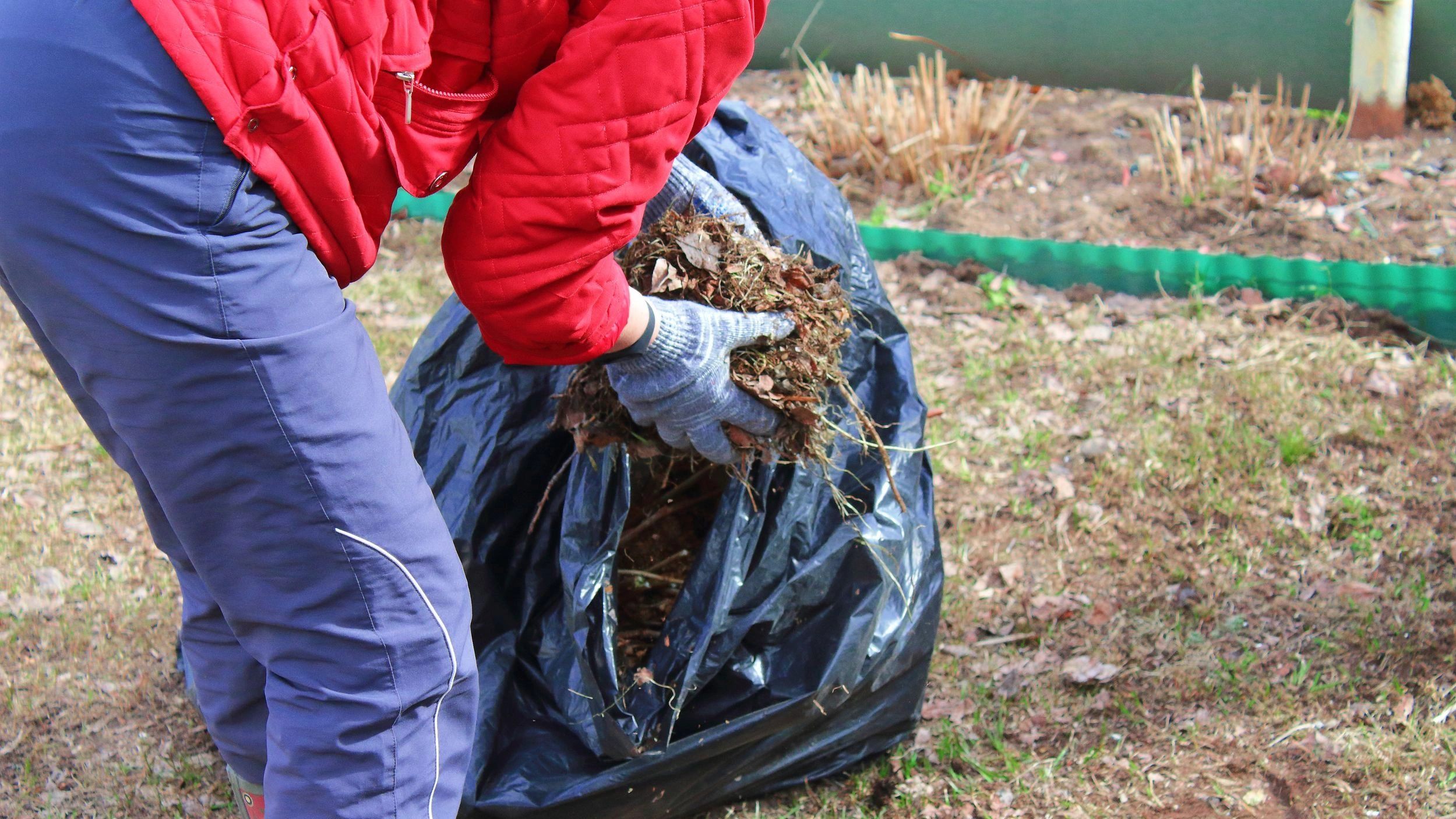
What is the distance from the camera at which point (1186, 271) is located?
3.42 meters

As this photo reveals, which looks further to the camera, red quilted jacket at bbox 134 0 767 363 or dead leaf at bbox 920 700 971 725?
dead leaf at bbox 920 700 971 725

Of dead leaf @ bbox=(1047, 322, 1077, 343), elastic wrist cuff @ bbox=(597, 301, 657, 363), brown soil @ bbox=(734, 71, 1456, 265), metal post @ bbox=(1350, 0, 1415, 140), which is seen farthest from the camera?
metal post @ bbox=(1350, 0, 1415, 140)

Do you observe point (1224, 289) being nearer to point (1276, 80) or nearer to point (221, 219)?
point (1276, 80)

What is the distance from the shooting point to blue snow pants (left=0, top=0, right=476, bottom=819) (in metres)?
1.05

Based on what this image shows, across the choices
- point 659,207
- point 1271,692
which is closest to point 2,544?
point 659,207

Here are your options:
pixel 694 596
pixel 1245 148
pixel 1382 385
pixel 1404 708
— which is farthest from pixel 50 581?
pixel 1245 148

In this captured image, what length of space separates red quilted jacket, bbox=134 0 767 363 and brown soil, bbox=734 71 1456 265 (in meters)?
2.72

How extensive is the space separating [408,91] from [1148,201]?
10.6ft

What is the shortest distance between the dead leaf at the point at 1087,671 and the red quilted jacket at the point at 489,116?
1392 mm

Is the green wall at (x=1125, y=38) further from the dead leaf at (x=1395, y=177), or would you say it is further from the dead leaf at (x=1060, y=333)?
the dead leaf at (x=1060, y=333)

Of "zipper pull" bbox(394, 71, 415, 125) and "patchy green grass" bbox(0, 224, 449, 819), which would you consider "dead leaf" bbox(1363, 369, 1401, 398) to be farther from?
"patchy green grass" bbox(0, 224, 449, 819)

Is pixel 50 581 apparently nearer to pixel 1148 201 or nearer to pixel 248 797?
pixel 248 797

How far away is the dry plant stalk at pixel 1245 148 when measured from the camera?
3707 mm

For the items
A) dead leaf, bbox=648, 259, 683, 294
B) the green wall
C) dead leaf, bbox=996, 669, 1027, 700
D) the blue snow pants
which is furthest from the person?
the green wall
